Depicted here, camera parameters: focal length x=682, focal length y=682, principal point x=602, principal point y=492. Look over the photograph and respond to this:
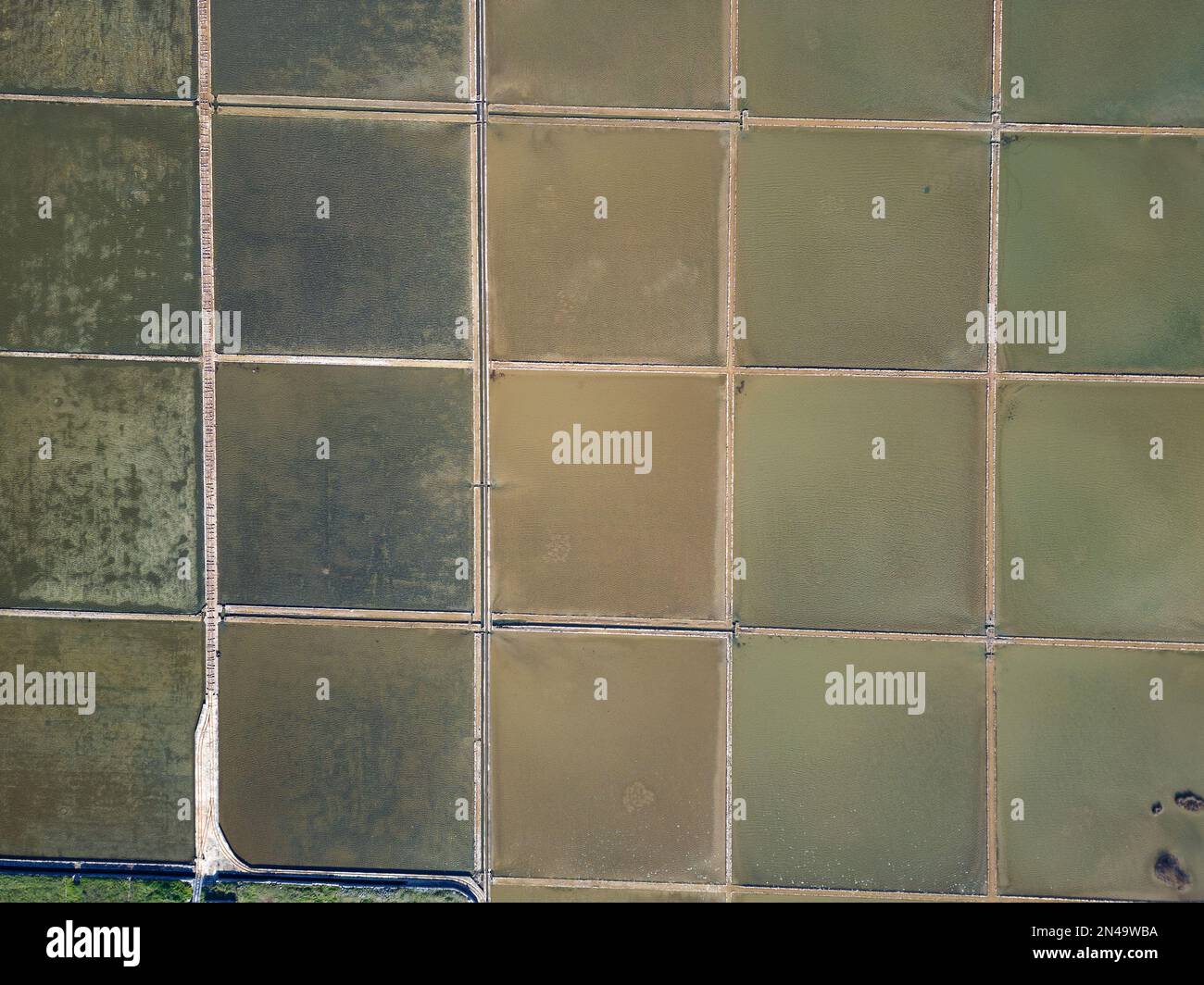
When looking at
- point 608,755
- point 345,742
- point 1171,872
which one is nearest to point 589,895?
point 608,755

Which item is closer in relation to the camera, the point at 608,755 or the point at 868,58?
the point at 868,58

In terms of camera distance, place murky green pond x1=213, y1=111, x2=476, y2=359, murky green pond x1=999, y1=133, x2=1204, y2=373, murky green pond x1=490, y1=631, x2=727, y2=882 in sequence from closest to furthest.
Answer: murky green pond x1=999, y1=133, x2=1204, y2=373 < murky green pond x1=213, y1=111, x2=476, y2=359 < murky green pond x1=490, y1=631, x2=727, y2=882

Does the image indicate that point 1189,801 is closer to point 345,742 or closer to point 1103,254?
point 1103,254

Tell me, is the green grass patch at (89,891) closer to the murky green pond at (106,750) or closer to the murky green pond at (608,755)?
the murky green pond at (106,750)

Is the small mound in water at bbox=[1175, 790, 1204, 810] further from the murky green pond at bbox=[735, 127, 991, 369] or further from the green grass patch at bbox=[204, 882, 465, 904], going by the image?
the green grass patch at bbox=[204, 882, 465, 904]

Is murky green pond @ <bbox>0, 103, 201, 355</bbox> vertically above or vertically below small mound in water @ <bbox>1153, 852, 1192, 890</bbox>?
above

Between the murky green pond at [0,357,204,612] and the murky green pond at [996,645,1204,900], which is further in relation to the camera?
the murky green pond at [0,357,204,612]

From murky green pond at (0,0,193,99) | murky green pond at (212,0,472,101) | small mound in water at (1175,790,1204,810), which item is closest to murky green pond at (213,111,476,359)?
murky green pond at (212,0,472,101)
